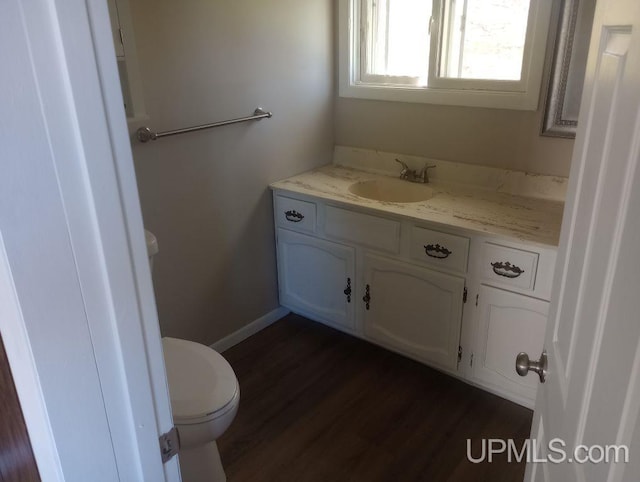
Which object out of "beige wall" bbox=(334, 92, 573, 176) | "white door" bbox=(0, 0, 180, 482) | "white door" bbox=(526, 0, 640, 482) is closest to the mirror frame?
"beige wall" bbox=(334, 92, 573, 176)

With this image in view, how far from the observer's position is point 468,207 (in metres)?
2.20

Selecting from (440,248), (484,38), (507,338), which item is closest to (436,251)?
(440,248)

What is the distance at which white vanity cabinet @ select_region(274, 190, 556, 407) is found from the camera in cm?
194

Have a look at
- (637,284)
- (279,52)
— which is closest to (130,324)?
(637,284)

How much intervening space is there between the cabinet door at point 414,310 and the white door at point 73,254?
1.56m

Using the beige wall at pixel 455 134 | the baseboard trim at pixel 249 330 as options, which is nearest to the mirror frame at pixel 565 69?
the beige wall at pixel 455 134

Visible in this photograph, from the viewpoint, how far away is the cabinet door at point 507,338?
76.0 inches

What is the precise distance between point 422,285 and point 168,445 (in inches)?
60.6

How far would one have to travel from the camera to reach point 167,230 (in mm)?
2156

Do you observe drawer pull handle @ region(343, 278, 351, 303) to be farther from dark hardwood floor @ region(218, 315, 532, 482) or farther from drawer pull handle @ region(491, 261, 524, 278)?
drawer pull handle @ region(491, 261, 524, 278)

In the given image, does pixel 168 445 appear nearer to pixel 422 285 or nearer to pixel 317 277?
pixel 422 285

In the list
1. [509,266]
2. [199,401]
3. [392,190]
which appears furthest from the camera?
[392,190]

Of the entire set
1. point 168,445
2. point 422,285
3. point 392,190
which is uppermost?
point 168,445

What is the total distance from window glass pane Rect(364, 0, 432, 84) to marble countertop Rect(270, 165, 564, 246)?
564mm
